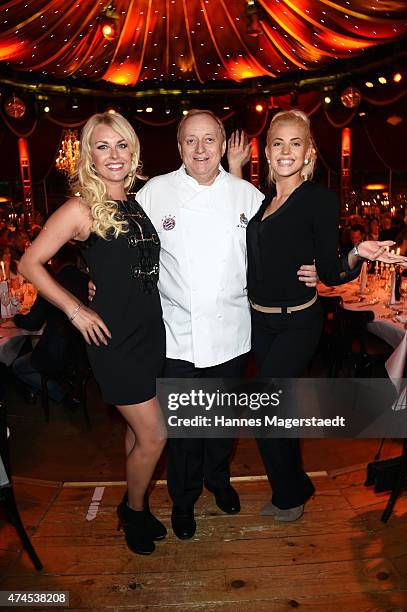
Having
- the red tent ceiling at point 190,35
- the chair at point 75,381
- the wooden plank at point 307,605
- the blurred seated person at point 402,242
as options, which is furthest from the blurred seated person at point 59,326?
the red tent ceiling at point 190,35

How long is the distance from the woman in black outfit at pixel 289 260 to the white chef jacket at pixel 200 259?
0.25 ft

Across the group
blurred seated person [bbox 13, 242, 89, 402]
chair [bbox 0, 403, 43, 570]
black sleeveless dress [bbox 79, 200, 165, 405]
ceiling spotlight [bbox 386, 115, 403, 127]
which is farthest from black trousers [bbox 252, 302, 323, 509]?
ceiling spotlight [bbox 386, 115, 403, 127]

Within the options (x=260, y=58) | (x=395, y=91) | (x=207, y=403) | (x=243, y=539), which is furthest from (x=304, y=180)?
(x=260, y=58)

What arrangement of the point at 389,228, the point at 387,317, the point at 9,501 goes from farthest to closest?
the point at 389,228 < the point at 387,317 < the point at 9,501

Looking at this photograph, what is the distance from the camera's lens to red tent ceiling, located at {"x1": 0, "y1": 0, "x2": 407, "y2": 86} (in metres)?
7.53

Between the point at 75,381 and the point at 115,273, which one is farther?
the point at 75,381

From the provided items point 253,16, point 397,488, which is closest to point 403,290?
point 397,488

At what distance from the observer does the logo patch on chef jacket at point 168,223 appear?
223 cm

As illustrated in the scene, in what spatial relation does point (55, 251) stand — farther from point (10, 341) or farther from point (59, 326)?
point (10, 341)

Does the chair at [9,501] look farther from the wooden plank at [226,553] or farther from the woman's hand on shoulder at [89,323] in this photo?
the woman's hand on shoulder at [89,323]

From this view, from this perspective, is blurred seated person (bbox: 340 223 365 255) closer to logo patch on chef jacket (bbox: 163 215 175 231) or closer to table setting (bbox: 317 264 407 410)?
table setting (bbox: 317 264 407 410)

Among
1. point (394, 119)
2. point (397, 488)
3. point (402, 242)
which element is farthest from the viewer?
point (394, 119)

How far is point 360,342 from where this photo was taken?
4336 millimetres

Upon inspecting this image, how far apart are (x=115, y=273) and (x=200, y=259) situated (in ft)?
1.23
